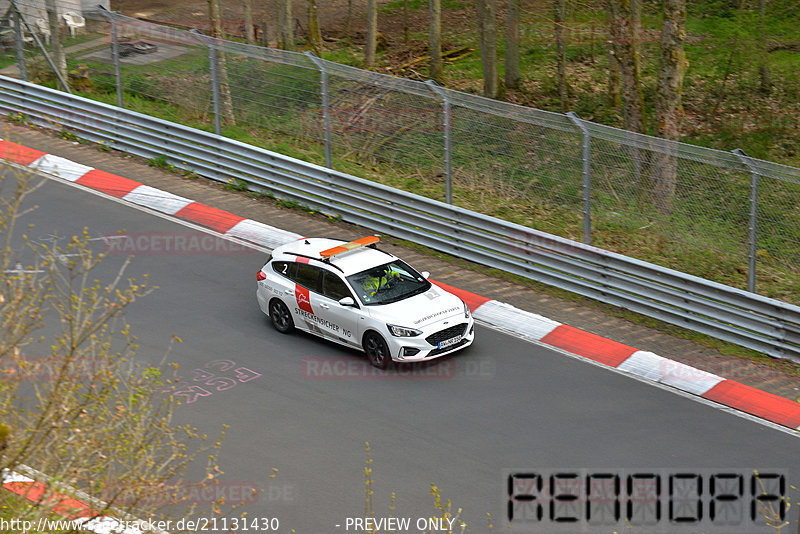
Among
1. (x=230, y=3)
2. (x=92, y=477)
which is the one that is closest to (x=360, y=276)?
(x=92, y=477)

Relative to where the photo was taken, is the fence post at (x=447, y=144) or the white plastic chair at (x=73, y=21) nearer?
the fence post at (x=447, y=144)

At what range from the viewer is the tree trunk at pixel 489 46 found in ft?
84.7

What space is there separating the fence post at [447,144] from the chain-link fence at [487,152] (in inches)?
1.0

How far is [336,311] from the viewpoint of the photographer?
1277 cm

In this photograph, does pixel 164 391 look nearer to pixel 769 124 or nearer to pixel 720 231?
pixel 720 231

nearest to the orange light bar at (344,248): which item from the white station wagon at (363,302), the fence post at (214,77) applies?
the white station wagon at (363,302)

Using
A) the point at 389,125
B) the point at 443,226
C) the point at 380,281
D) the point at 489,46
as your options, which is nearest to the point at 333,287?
the point at 380,281

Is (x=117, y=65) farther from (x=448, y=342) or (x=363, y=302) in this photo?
(x=448, y=342)

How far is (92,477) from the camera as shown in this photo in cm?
722

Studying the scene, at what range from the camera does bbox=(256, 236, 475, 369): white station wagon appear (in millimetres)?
12328

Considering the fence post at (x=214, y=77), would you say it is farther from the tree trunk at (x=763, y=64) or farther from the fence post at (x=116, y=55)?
the tree trunk at (x=763, y=64)

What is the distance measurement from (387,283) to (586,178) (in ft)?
12.3

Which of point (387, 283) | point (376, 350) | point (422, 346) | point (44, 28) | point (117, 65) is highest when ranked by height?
point (44, 28)

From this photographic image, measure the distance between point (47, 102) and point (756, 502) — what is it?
17340 mm
